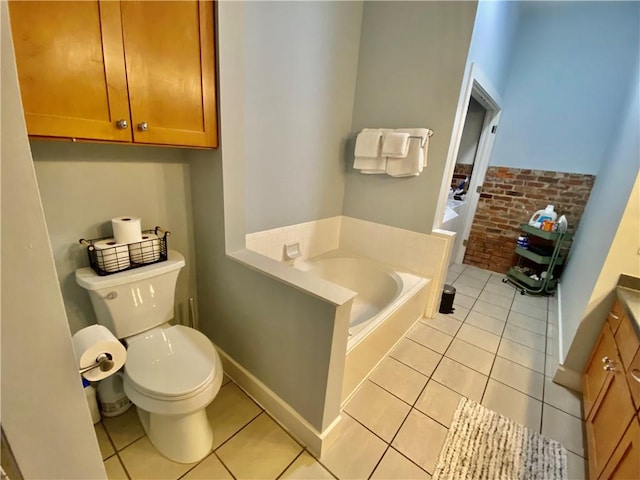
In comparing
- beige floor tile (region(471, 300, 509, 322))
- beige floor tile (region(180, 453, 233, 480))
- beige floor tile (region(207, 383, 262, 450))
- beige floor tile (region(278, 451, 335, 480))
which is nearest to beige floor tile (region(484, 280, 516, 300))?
beige floor tile (region(471, 300, 509, 322))

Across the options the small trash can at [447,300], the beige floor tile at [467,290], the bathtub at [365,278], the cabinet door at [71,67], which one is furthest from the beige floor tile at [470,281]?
the cabinet door at [71,67]

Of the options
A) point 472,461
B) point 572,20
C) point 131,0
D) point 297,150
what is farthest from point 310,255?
point 572,20

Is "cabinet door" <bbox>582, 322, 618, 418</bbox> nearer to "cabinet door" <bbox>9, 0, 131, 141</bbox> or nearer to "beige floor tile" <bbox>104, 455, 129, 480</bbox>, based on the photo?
"beige floor tile" <bbox>104, 455, 129, 480</bbox>

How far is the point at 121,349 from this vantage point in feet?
2.84

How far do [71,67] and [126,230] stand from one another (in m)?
0.64

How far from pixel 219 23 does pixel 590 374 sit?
2.63 meters

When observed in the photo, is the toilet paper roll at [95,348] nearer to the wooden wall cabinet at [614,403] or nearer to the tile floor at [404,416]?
the tile floor at [404,416]

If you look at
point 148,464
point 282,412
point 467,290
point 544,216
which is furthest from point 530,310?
point 148,464

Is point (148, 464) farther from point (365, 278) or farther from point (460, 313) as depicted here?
point (460, 313)

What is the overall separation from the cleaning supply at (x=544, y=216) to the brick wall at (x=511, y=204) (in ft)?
0.47

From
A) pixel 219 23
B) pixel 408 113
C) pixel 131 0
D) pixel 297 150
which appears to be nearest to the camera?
pixel 131 0

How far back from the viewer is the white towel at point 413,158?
6.54ft

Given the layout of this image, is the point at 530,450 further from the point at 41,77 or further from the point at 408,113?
the point at 41,77

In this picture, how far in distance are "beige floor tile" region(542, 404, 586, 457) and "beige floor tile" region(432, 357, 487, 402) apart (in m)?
0.32
